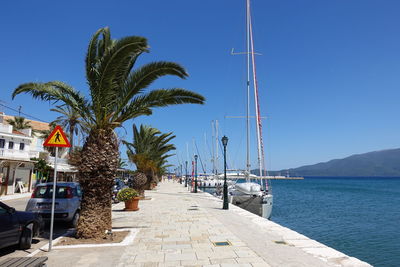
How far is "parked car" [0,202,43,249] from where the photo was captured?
6.20 metres

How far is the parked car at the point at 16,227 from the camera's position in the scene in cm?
620

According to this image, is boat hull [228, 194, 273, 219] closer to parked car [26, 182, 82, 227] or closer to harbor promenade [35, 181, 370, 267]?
harbor promenade [35, 181, 370, 267]

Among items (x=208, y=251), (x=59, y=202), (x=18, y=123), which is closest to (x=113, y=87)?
(x=59, y=202)

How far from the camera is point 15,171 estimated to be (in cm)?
2780

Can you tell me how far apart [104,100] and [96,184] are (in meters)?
2.70

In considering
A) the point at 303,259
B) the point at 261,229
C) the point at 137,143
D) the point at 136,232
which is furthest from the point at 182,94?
the point at 137,143

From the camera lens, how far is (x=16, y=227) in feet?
21.5

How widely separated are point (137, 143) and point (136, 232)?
2003cm

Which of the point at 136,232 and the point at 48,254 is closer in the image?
the point at 48,254

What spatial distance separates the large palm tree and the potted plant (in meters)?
6.16

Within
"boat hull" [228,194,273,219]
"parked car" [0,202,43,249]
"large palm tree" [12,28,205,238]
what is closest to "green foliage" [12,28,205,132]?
"large palm tree" [12,28,205,238]

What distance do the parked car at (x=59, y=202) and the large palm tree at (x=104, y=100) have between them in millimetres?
2126

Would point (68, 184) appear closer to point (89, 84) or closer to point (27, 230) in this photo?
point (27, 230)

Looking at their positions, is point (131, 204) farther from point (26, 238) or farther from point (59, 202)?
point (26, 238)
